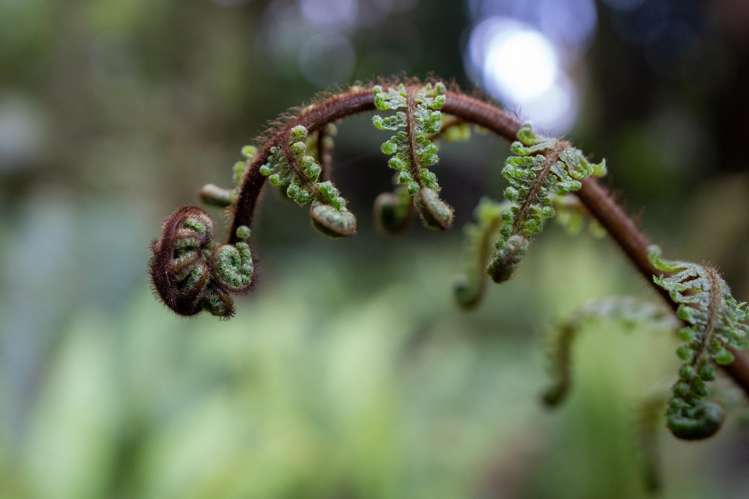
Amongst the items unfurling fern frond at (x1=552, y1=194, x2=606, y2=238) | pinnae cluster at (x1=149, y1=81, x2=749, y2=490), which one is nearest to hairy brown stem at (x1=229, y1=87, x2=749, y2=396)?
pinnae cluster at (x1=149, y1=81, x2=749, y2=490)

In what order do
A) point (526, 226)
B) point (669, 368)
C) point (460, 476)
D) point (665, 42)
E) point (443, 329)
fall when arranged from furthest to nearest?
point (665, 42) < point (443, 329) < point (669, 368) < point (460, 476) < point (526, 226)

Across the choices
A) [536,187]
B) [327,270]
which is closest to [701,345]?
[536,187]

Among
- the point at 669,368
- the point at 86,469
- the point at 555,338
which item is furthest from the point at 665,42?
the point at 555,338

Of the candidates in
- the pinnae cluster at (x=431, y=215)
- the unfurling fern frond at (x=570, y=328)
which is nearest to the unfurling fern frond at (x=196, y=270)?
the pinnae cluster at (x=431, y=215)

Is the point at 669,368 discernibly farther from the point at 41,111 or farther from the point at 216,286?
the point at 41,111

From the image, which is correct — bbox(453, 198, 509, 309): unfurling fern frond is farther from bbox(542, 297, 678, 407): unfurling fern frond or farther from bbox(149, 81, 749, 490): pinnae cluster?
bbox(149, 81, 749, 490): pinnae cluster

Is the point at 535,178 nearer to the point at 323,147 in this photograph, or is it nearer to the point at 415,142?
the point at 415,142
